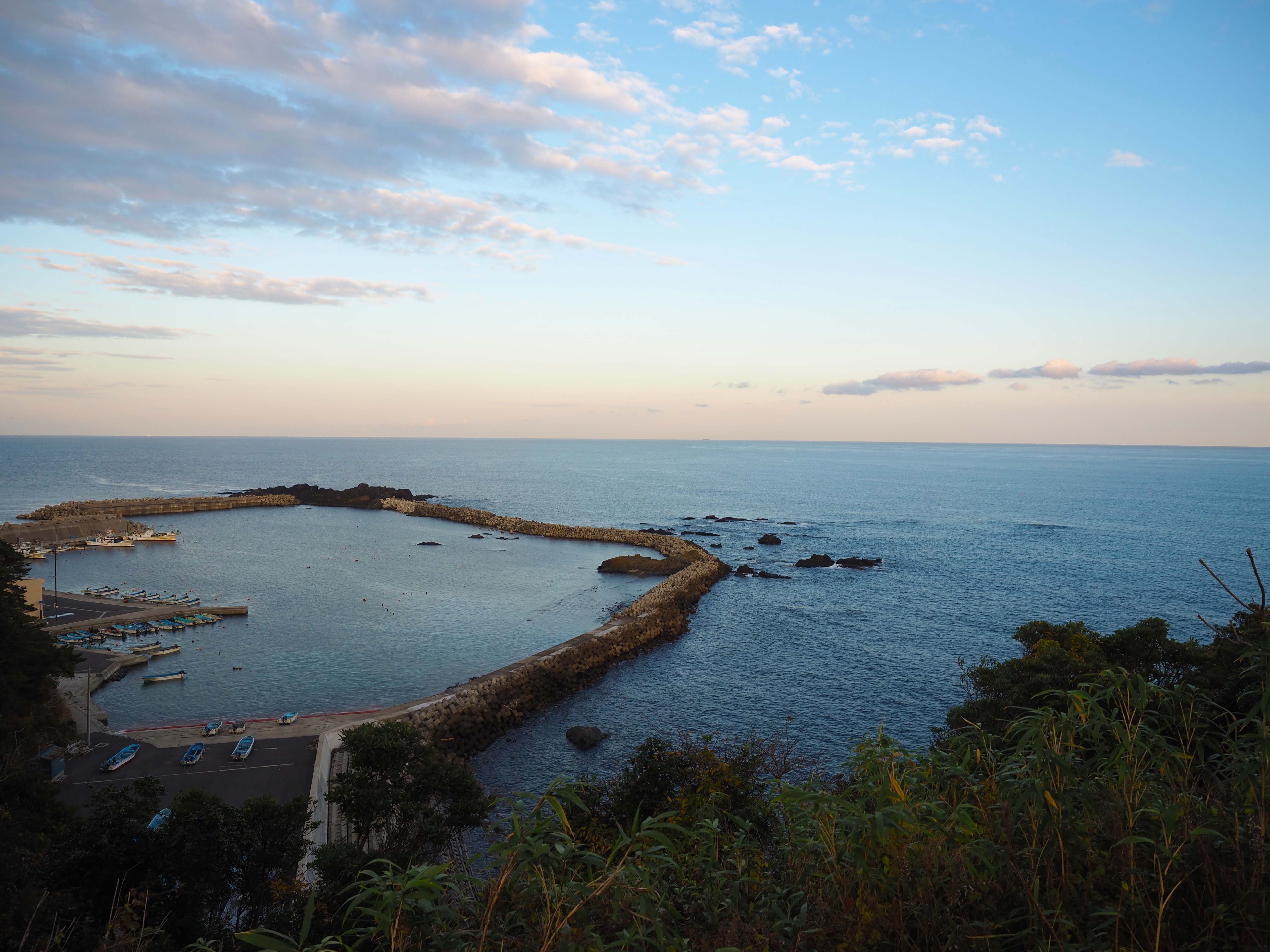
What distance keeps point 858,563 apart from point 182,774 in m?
55.9

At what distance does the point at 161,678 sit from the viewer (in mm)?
34844

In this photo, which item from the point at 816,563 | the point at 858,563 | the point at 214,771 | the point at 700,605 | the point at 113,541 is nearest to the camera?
the point at 214,771

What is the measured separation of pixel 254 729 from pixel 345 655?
11.3m

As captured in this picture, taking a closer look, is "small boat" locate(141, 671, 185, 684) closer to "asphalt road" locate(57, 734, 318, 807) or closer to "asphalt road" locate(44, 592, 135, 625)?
"asphalt road" locate(57, 734, 318, 807)

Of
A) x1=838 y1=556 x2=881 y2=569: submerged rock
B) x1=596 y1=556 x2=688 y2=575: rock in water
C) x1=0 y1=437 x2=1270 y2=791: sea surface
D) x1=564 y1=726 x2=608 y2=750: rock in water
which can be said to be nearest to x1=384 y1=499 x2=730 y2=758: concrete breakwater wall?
x1=0 y1=437 x2=1270 y2=791: sea surface

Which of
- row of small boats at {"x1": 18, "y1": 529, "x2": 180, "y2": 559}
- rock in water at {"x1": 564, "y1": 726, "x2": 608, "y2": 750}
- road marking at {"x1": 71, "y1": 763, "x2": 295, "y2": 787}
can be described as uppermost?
row of small boats at {"x1": 18, "y1": 529, "x2": 180, "y2": 559}

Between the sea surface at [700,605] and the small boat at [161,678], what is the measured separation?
1.99 ft

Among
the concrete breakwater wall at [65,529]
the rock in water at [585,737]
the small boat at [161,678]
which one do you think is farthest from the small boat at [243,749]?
the concrete breakwater wall at [65,529]

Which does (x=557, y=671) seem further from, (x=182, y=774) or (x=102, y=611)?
(x=102, y=611)

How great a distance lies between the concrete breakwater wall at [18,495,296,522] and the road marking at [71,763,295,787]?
7634 centimetres

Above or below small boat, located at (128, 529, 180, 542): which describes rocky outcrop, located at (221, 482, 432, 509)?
above

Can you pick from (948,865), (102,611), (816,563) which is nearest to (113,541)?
(102,611)

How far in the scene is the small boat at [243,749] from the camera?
979 inches

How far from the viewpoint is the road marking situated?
23.2 meters
